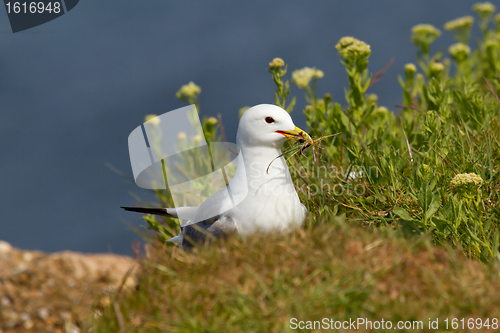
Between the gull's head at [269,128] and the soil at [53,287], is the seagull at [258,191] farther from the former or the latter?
the soil at [53,287]

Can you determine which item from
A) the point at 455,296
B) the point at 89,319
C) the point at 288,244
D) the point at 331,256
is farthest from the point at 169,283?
the point at 455,296

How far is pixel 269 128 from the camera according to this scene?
3.80 meters

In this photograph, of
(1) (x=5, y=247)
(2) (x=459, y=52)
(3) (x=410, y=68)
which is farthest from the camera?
(2) (x=459, y=52)

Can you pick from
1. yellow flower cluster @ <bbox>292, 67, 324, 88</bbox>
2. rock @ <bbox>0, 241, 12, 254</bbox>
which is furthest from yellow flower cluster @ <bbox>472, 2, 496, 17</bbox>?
rock @ <bbox>0, 241, 12, 254</bbox>

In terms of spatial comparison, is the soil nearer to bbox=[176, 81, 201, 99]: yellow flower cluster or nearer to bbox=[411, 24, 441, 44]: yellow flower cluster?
bbox=[176, 81, 201, 99]: yellow flower cluster

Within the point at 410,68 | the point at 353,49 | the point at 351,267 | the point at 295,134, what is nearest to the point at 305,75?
the point at 353,49

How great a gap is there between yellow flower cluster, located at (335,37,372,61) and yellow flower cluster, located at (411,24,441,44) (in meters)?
1.59

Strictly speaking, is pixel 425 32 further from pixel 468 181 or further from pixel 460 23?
pixel 468 181

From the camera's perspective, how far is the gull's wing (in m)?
3.65

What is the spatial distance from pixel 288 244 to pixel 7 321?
1.92 metres

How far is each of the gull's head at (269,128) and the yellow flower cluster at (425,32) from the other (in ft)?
11.8

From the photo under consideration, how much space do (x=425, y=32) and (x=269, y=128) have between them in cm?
380

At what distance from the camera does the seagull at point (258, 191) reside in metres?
3.66

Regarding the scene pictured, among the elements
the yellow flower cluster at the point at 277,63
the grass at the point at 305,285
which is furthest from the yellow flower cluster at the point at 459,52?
the grass at the point at 305,285
